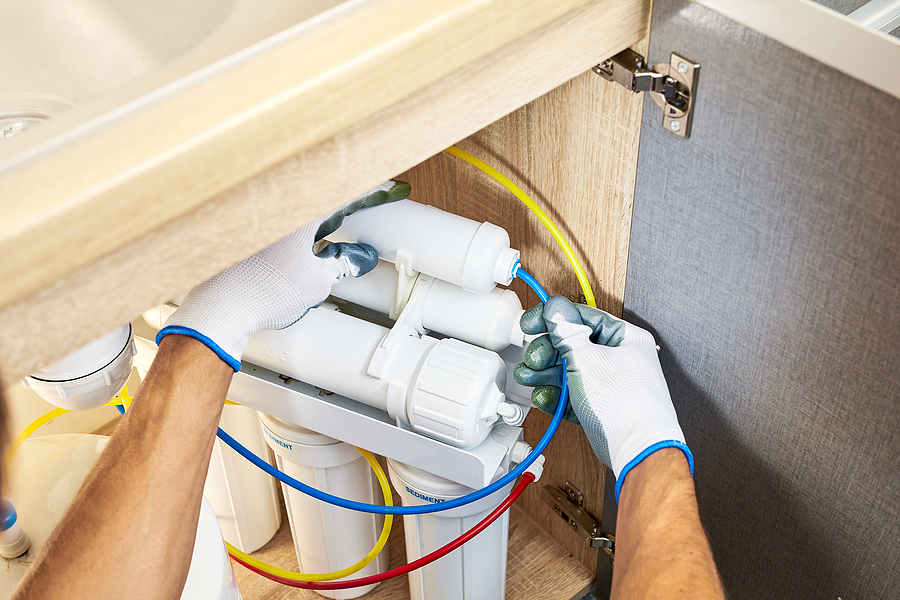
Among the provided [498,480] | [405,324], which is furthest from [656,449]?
[405,324]

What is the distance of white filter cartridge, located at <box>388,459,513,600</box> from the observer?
0.90 meters

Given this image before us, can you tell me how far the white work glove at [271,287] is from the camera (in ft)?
2.45

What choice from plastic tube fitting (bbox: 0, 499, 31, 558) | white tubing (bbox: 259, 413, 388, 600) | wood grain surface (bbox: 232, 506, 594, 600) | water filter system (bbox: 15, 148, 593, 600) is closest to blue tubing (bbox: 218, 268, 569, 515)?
water filter system (bbox: 15, 148, 593, 600)

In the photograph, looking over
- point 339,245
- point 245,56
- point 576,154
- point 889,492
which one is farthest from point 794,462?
point 245,56

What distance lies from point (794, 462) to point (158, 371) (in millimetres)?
620

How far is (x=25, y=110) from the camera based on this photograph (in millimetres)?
675

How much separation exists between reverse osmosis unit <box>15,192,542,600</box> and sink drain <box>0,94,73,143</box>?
0.86 feet

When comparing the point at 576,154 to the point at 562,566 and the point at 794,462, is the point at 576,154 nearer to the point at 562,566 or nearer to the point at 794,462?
the point at 794,462

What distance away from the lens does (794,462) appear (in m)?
0.73

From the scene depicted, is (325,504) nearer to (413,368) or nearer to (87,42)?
Answer: (413,368)

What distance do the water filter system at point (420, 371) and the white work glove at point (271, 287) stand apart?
0.09 feet

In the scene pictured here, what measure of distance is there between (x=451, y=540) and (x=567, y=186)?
0.48 metres

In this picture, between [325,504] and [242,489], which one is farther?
[242,489]

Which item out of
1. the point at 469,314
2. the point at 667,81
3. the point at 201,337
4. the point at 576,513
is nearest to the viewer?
the point at 667,81
